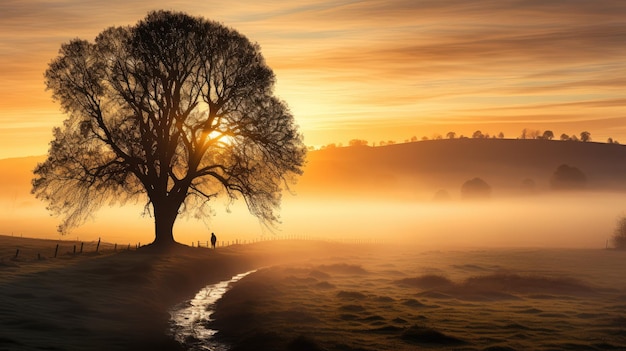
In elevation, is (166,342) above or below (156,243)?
below

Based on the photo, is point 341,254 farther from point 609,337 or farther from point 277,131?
point 609,337

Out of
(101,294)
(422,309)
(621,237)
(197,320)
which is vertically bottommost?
(197,320)

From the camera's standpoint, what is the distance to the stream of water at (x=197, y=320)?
32.4 meters

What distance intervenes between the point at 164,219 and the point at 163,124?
8.86 metres

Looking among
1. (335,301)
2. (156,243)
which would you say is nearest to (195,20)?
(156,243)

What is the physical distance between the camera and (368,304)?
45125 millimetres

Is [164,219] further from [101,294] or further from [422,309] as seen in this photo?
[422,309]

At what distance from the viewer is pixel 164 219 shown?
64.9 meters

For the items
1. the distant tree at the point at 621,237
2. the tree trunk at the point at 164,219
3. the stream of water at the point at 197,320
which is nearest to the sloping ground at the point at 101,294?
the stream of water at the point at 197,320

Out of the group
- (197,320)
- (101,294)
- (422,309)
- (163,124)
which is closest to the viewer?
(197,320)

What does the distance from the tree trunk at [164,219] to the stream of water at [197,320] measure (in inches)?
518

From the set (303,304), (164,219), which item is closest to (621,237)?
(164,219)

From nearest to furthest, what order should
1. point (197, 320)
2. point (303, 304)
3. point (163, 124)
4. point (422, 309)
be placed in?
point (197, 320) < point (422, 309) < point (303, 304) < point (163, 124)

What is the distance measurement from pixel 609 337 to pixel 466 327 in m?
7.07
